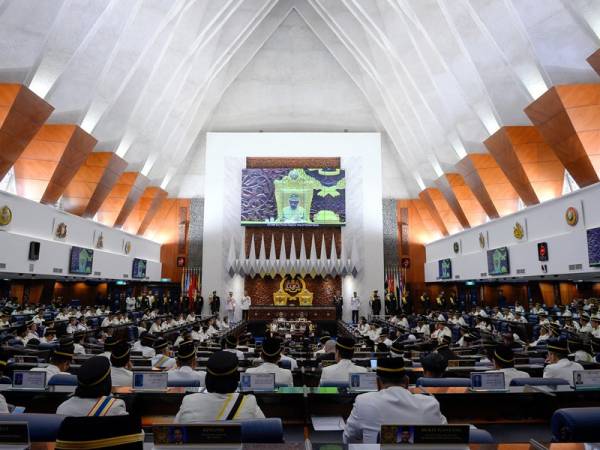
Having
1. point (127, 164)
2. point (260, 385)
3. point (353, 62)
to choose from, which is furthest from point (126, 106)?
point (260, 385)

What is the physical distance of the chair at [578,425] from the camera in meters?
2.07

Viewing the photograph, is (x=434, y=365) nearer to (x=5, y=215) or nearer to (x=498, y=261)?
(x=5, y=215)

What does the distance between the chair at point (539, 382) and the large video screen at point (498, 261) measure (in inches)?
497

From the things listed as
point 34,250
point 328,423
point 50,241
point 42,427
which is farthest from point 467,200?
point 42,427

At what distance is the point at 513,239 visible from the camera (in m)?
15.1

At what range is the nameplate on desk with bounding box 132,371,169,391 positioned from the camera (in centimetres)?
361

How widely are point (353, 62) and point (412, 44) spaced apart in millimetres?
6959

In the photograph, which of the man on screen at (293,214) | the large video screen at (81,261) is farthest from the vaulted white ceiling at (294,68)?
the man on screen at (293,214)

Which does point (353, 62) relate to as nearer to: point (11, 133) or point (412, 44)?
point (412, 44)

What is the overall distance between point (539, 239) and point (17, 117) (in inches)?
607

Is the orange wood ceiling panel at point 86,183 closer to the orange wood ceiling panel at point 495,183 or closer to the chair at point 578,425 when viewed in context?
the orange wood ceiling panel at point 495,183

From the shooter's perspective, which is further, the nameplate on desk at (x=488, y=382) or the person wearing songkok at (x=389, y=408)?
the nameplate on desk at (x=488, y=382)

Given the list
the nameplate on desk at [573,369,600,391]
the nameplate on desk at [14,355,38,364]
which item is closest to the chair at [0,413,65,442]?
the nameplate on desk at [573,369,600,391]

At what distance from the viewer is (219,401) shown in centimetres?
244
